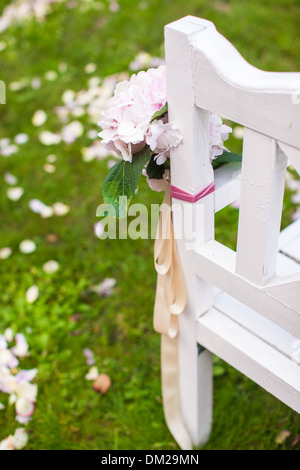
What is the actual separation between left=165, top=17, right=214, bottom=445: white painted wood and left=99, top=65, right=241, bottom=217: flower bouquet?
0.10 feet

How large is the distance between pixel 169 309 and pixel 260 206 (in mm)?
509

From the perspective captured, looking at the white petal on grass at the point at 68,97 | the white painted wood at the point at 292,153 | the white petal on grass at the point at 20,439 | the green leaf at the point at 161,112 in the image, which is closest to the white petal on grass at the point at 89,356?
the white petal on grass at the point at 20,439

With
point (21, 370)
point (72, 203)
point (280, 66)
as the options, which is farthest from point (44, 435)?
point (280, 66)

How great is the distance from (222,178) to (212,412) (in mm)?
919

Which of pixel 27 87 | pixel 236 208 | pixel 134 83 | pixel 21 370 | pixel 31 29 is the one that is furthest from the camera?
pixel 31 29

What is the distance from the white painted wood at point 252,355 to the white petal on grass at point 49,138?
1865mm

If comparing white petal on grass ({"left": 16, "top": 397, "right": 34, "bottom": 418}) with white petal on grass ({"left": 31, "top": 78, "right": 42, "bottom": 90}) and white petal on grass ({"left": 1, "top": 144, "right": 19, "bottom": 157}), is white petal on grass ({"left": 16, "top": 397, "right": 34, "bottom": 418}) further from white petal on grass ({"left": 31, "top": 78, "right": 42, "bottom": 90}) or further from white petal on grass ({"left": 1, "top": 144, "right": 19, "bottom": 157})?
white petal on grass ({"left": 31, "top": 78, "right": 42, "bottom": 90})

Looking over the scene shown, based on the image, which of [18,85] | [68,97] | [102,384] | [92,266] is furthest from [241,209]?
[18,85]

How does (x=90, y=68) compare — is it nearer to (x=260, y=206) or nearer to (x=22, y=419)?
(x=22, y=419)

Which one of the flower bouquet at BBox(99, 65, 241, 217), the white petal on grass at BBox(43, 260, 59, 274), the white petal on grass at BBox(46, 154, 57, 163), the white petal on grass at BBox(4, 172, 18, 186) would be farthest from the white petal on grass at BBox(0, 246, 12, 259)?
the flower bouquet at BBox(99, 65, 241, 217)

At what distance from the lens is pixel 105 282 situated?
2176 mm

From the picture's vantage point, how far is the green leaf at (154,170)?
3.66ft

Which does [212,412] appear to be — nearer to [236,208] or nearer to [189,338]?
[189,338]

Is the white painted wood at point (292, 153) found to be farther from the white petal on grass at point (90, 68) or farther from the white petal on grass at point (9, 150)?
the white petal on grass at point (90, 68)
